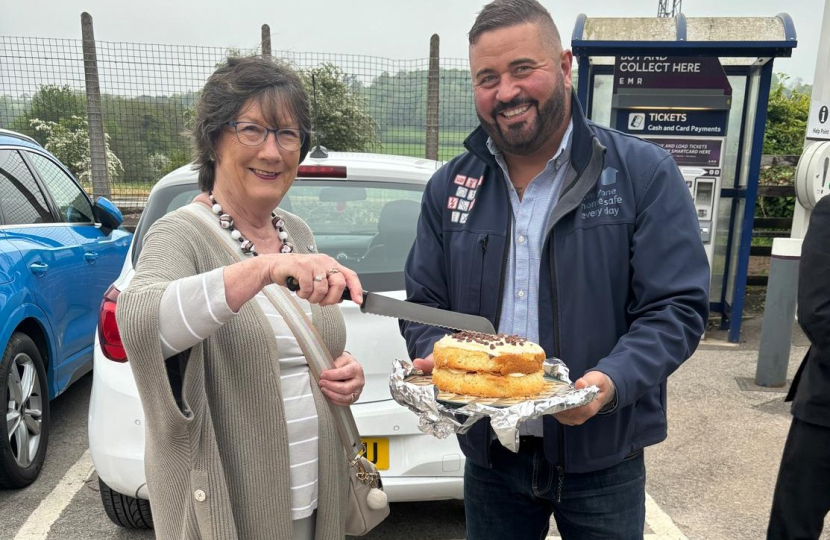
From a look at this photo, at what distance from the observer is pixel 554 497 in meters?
1.98

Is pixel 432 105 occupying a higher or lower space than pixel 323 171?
higher

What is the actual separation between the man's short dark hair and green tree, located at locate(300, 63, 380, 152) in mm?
5751

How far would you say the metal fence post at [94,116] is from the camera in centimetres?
717

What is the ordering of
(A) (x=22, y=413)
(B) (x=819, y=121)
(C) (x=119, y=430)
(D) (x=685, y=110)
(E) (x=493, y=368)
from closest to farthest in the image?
(E) (x=493, y=368)
(C) (x=119, y=430)
(A) (x=22, y=413)
(B) (x=819, y=121)
(D) (x=685, y=110)

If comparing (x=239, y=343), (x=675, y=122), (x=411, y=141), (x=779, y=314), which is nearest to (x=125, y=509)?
(x=239, y=343)

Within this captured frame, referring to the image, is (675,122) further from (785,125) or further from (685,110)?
(785,125)

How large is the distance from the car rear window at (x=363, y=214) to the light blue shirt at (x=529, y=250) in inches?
42.1

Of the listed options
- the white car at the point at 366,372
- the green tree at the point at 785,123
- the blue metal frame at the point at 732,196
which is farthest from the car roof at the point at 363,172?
the green tree at the point at 785,123

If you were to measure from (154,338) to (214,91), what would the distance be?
0.73m

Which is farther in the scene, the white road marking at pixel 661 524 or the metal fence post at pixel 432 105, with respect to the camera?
the metal fence post at pixel 432 105

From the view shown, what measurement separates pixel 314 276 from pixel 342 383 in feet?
1.47

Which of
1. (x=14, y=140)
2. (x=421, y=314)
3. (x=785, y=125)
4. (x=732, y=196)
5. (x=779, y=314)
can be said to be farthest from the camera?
(x=785, y=125)

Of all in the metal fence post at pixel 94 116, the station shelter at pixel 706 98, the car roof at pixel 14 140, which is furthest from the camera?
the metal fence post at pixel 94 116

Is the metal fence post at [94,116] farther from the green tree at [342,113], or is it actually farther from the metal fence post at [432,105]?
the metal fence post at [432,105]
